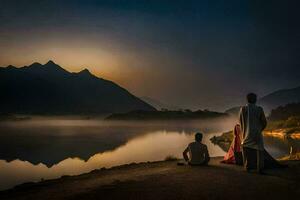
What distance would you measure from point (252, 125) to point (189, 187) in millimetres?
3731

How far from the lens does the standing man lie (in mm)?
13406

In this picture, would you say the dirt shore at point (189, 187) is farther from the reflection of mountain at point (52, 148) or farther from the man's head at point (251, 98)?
the reflection of mountain at point (52, 148)

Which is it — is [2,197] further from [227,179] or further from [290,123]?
[290,123]

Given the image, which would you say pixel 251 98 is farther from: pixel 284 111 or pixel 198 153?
pixel 284 111

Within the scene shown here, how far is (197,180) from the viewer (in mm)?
12016

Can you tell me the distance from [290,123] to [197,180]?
2907 inches

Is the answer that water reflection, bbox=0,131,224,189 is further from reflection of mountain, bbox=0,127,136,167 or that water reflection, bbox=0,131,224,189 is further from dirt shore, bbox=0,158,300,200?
dirt shore, bbox=0,158,300,200

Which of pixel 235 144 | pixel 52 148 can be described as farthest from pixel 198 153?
pixel 52 148

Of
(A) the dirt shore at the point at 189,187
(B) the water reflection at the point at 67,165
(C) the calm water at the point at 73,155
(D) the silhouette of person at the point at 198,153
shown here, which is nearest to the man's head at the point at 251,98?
(A) the dirt shore at the point at 189,187

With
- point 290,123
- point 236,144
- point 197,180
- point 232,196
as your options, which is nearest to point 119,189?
point 197,180

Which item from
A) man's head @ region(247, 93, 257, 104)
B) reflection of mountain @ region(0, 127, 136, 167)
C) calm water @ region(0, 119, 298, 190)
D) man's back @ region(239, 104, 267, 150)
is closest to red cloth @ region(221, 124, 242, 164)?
man's back @ region(239, 104, 267, 150)

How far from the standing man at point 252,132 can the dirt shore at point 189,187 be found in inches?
20.2

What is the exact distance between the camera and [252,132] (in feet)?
44.1

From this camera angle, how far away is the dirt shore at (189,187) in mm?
10242
